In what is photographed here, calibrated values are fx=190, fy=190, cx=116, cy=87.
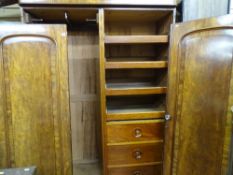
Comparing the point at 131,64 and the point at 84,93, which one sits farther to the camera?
the point at 84,93

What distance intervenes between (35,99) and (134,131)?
0.79 meters

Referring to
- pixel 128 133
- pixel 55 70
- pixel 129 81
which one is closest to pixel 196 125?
pixel 128 133

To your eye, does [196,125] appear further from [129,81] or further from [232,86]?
[129,81]

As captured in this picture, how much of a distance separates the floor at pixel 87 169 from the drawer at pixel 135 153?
0.53 metres

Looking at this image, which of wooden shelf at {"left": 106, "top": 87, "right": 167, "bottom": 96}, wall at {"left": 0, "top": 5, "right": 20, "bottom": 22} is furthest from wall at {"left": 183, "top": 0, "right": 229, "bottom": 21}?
wall at {"left": 0, "top": 5, "right": 20, "bottom": 22}

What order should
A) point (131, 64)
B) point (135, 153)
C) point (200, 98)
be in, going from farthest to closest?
1. point (135, 153)
2. point (131, 64)
3. point (200, 98)

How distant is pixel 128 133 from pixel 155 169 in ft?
1.35

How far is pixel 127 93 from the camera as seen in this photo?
149 cm

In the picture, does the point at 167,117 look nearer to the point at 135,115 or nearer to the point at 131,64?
the point at 135,115

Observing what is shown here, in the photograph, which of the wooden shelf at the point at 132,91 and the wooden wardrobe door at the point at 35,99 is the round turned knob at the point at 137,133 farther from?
the wooden wardrobe door at the point at 35,99

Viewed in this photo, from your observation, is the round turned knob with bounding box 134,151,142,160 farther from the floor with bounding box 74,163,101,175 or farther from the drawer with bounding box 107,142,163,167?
the floor with bounding box 74,163,101,175

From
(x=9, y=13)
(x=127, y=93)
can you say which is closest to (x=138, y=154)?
(x=127, y=93)

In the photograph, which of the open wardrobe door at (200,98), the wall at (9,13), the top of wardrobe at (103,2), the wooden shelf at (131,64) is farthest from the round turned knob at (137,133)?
the wall at (9,13)

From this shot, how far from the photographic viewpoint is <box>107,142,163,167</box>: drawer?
1.55m
